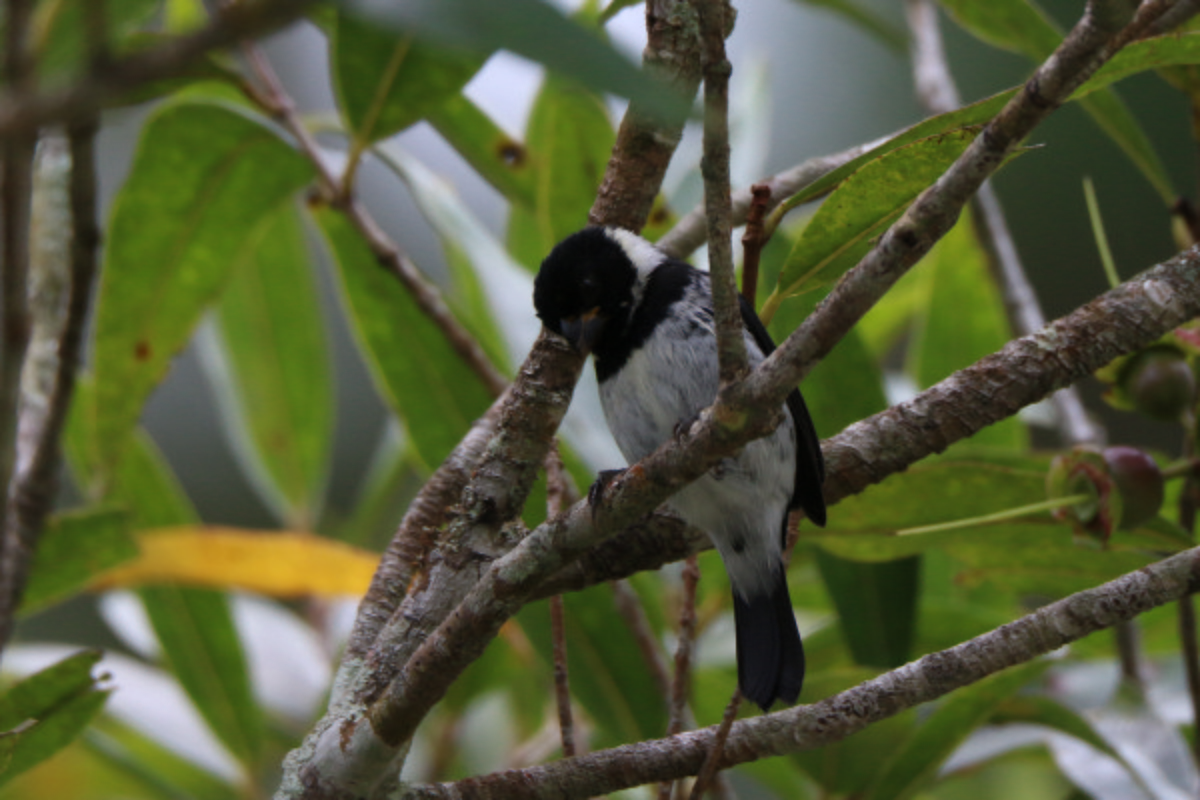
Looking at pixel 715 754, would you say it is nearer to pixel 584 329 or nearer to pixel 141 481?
pixel 584 329

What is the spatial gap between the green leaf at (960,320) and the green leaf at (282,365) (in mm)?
1547

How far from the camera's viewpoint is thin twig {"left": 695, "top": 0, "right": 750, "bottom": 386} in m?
0.93

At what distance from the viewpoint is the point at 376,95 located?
215 centimetres

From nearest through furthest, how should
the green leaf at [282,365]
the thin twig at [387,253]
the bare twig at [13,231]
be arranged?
the bare twig at [13,231]
the thin twig at [387,253]
the green leaf at [282,365]

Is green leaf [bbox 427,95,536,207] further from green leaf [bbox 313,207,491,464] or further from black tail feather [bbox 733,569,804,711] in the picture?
black tail feather [bbox 733,569,804,711]

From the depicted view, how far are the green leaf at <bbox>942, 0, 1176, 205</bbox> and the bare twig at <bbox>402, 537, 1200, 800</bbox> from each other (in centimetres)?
97

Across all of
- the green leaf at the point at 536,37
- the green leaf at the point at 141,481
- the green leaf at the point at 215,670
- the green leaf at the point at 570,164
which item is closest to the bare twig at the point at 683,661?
the green leaf at the point at 536,37

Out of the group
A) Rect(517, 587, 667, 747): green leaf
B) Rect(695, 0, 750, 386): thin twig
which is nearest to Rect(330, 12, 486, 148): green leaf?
Rect(517, 587, 667, 747): green leaf

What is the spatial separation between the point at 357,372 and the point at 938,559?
4.46 m

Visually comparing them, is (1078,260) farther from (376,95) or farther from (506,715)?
(376,95)

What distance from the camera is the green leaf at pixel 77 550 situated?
6.62ft

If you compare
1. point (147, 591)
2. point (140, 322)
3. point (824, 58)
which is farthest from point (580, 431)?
point (824, 58)

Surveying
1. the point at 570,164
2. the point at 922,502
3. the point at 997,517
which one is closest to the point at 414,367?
the point at 570,164

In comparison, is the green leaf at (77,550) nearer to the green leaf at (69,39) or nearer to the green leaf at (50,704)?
the green leaf at (50,704)
